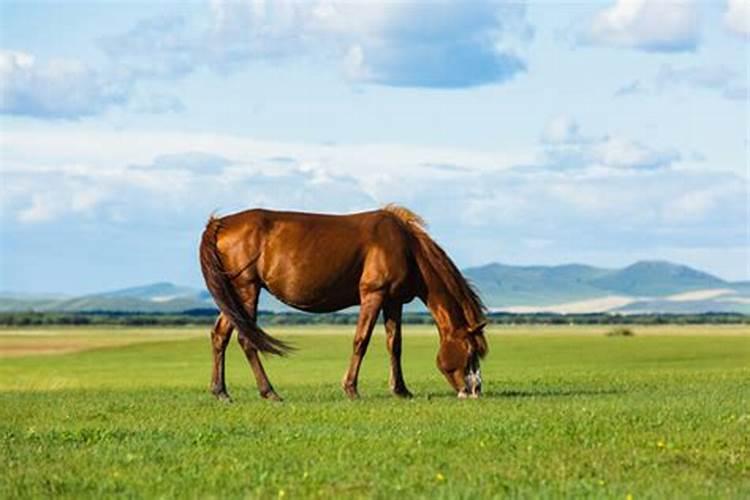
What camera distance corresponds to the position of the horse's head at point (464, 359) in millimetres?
24359

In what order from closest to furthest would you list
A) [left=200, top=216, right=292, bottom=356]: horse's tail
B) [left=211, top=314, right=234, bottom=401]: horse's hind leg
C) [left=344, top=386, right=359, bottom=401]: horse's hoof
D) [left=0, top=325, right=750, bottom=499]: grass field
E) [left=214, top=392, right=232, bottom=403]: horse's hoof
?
[left=0, top=325, right=750, bottom=499]: grass field → [left=200, top=216, right=292, bottom=356]: horse's tail → [left=214, top=392, right=232, bottom=403]: horse's hoof → [left=344, top=386, right=359, bottom=401]: horse's hoof → [left=211, top=314, right=234, bottom=401]: horse's hind leg

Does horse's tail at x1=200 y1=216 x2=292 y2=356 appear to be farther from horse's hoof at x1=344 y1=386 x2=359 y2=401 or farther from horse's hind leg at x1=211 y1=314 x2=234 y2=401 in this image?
horse's hoof at x1=344 y1=386 x2=359 y2=401

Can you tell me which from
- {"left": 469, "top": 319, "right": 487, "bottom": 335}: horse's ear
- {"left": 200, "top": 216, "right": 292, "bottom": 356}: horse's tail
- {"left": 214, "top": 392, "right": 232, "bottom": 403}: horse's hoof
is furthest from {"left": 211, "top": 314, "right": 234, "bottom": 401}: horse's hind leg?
{"left": 469, "top": 319, "right": 487, "bottom": 335}: horse's ear

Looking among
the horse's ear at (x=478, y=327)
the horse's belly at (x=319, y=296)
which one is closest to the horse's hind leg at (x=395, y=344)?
the horse's belly at (x=319, y=296)

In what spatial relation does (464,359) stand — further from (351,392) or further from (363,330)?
(351,392)

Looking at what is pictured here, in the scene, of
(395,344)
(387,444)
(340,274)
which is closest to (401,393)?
(395,344)

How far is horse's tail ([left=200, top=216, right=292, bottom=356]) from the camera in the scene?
2430 centimetres

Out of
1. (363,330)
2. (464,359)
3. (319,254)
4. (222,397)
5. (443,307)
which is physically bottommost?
(222,397)

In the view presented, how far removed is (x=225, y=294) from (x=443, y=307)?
10.9ft

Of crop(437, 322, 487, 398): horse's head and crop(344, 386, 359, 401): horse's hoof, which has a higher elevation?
crop(437, 322, 487, 398): horse's head

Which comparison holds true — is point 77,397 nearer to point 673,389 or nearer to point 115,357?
point 673,389

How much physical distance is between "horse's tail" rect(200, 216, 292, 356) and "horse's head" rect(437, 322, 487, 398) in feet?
8.06

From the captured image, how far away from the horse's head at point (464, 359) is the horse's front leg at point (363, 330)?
3.92 ft

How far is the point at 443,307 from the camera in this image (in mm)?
24703
